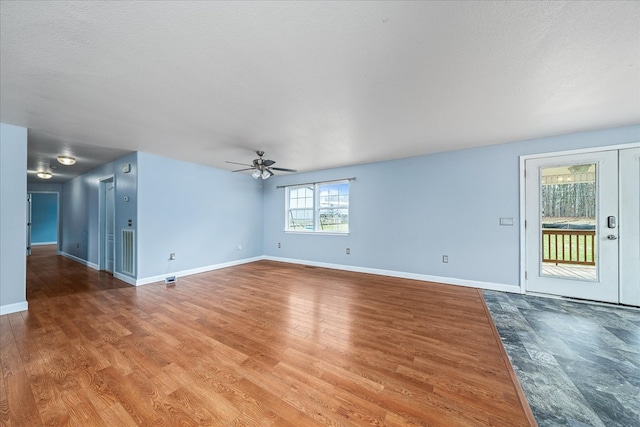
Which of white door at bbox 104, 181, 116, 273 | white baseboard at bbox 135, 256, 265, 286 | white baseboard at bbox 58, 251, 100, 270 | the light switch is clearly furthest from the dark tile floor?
white baseboard at bbox 58, 251, 100, 270

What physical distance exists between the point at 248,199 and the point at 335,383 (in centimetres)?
526

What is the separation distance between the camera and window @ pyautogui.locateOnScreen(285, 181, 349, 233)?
5.49 metres

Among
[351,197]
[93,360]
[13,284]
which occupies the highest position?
[351,197]

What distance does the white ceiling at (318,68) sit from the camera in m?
1.36

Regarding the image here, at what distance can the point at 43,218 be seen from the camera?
9.43 metres

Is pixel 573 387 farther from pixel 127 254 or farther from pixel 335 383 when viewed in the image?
pixel 127 254

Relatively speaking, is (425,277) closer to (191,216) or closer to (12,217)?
(191,216)

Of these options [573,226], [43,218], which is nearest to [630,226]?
[573,226]

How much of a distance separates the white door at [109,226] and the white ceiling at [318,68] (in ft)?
7.41

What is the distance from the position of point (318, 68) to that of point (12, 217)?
4275 mm

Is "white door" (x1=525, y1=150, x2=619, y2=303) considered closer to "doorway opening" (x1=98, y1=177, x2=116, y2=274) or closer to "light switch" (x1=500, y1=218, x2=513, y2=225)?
"light switch" (x1=500, y1=218, x2=513, y2=225)

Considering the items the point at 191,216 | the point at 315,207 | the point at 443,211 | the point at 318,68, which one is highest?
the point at 318,68

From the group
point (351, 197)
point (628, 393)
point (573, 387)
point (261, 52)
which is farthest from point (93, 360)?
point (351, 197)

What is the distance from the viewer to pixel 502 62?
1.78 meters
